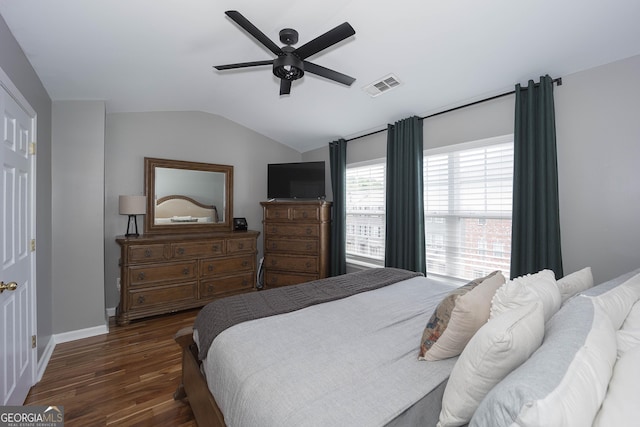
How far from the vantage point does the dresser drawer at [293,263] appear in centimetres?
398

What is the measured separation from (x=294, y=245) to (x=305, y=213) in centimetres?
49

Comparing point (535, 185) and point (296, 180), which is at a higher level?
point (296, 180)

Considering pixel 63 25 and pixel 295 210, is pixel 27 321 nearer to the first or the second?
pixel 63 25

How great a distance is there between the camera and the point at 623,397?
0.67 meters

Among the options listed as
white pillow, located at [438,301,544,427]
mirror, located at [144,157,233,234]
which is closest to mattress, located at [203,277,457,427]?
white pillow, located at [438,301,544,427]

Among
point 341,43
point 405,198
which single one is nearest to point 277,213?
point 405,198

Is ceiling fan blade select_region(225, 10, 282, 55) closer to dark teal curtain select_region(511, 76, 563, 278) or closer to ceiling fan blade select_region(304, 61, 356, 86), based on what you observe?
ceiling fan blade select_region(304, 61, 356, 86)

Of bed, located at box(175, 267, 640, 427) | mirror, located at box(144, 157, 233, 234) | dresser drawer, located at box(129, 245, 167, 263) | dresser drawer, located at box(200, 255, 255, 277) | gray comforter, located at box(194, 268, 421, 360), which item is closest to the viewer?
bed, located at box(175, 267, 640, 427)

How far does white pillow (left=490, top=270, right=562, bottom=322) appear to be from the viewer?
109 cm

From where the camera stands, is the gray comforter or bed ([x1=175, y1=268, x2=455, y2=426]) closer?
bed ([x1=175, y1=268, x2=455, y2=426])

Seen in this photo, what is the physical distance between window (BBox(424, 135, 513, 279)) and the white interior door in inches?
137

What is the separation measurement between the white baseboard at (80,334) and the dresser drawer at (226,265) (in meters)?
1.09

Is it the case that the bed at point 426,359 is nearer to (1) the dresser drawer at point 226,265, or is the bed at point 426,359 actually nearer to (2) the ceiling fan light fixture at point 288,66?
(2) the ceiling fan light fixture at point 288,66

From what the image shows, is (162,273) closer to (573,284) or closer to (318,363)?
(318,363)
